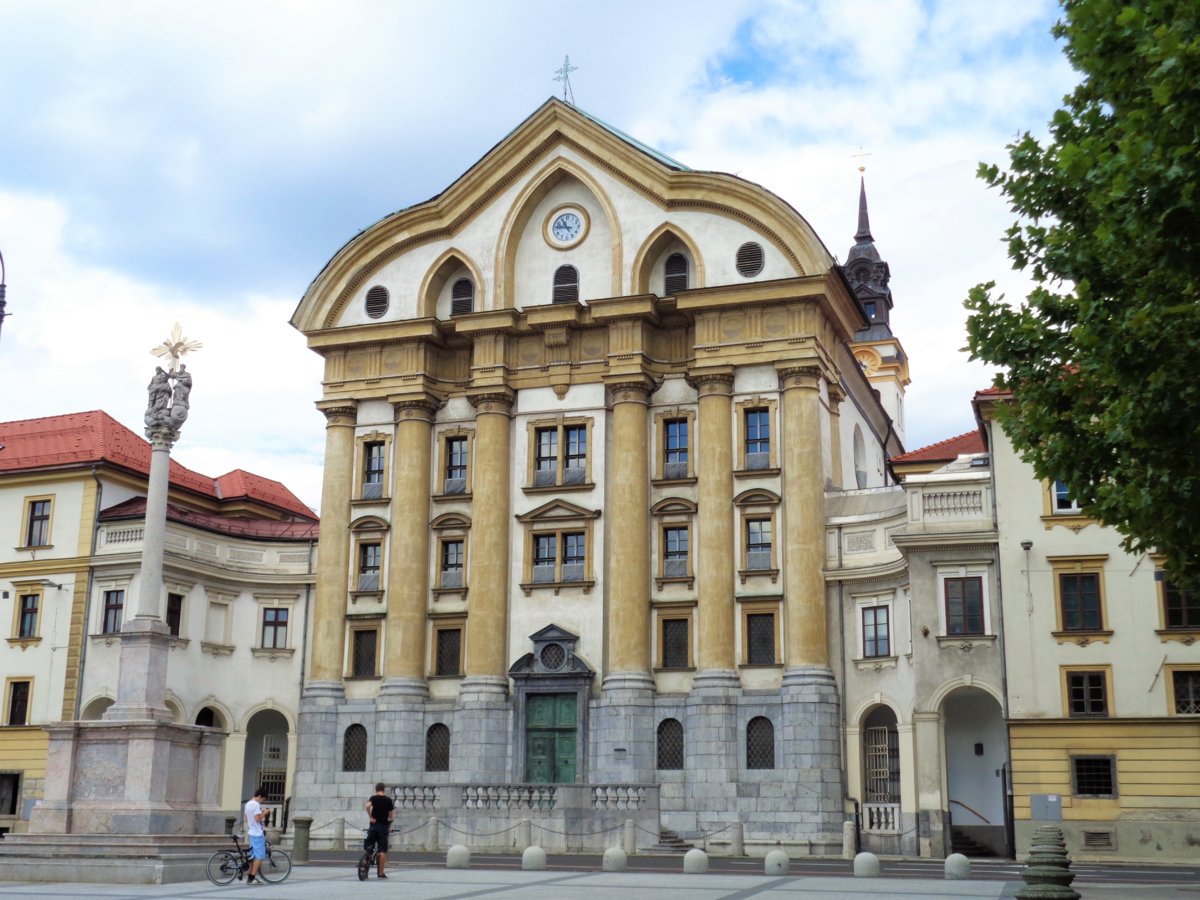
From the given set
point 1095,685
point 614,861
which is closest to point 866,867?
point 614,861

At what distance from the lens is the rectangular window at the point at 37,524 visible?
55719 mm

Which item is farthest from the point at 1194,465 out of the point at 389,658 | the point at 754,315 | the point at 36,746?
the point at 36,746

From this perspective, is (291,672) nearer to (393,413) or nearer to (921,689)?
(393,413)

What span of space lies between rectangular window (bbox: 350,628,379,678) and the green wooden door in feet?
20.9

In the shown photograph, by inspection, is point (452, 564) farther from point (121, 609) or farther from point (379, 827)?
→ point (379, 827)

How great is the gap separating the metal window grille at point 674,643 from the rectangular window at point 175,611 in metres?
18.2

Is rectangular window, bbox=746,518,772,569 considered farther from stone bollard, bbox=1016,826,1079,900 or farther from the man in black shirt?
stone bollard, bbox=1016,826,1079,900

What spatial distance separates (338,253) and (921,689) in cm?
2799

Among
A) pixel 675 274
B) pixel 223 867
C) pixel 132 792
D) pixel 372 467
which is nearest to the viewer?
pixel 223 867

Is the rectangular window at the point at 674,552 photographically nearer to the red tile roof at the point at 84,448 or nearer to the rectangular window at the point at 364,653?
the rectangular window at the point at 364,653

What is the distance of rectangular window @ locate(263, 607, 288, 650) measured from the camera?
55531 millimetres

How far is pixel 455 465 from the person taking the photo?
176 ft

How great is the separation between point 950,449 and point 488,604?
59.1ft

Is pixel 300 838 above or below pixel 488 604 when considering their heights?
below
